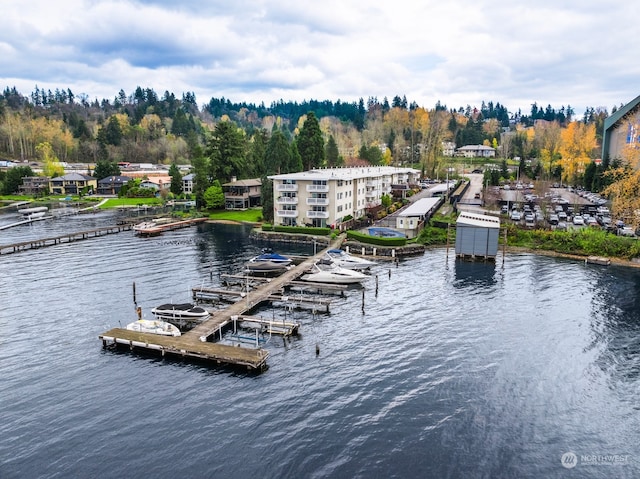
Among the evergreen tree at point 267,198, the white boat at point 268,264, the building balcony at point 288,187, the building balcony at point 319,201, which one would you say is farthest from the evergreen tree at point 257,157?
the white boat at point 268,264

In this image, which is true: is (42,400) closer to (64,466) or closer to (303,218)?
(64,466)

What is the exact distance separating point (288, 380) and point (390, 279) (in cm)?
2767

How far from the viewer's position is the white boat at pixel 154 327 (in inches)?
1529

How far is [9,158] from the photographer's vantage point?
194125 millimetres

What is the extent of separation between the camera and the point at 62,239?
8225 cm

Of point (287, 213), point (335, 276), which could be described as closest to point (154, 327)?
point (335, 276)

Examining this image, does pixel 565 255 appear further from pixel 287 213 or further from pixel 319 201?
pixel 287 213

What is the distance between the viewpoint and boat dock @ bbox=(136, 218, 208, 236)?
287 ft

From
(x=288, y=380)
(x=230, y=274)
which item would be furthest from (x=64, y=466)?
(x=230, y=274)

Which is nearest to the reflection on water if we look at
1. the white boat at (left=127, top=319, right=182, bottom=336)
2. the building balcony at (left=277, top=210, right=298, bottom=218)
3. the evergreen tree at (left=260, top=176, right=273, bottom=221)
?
the building balcony at (left=277, top=210, right=298, bottom=218)

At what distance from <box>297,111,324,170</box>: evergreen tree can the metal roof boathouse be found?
59498mm

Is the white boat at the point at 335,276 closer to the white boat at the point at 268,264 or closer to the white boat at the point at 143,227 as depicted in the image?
the white boat at the point at 268,264

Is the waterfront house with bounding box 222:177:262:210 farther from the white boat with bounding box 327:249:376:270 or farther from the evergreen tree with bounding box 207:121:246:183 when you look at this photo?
the white boat with bounding box 327:249:376:270

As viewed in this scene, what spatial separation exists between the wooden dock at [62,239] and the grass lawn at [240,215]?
2055 centimetres
